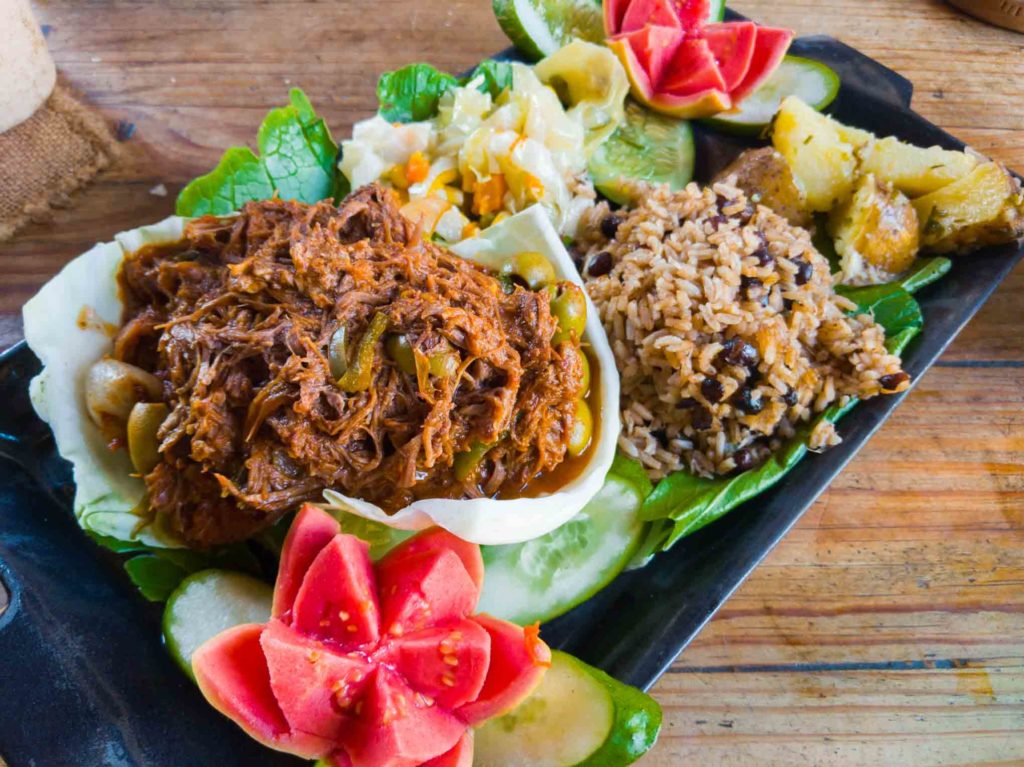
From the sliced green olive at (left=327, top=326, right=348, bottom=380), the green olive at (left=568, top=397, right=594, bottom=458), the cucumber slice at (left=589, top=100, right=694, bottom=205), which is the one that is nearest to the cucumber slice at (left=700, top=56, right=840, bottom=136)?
the cucumber slice at (left=589, top=100, right=694, bottom=205)

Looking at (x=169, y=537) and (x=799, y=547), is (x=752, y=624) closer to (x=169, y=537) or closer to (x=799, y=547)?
(x=799, y=547)

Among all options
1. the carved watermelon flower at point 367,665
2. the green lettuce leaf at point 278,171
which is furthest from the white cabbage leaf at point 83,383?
the carved watermelon flower at point 367,665

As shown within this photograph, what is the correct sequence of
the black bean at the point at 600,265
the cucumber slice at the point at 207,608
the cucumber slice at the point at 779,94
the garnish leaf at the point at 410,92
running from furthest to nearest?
1. the cucumber slice at the point at 779,94
2. the garnish leaf at the point at 410,92
3. the black bean at the point at 600,265
4. the cucumber slice at the point at 207,608

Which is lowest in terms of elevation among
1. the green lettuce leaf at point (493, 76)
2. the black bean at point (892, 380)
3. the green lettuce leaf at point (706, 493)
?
the green lettuce leaf at point (706, 493)

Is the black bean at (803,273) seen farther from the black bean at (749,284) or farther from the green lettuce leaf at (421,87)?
the green lettuce leaf at (421,87)

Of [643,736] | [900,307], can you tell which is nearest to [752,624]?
[643,736]

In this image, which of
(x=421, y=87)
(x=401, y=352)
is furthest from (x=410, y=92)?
(x=401, y=352)
